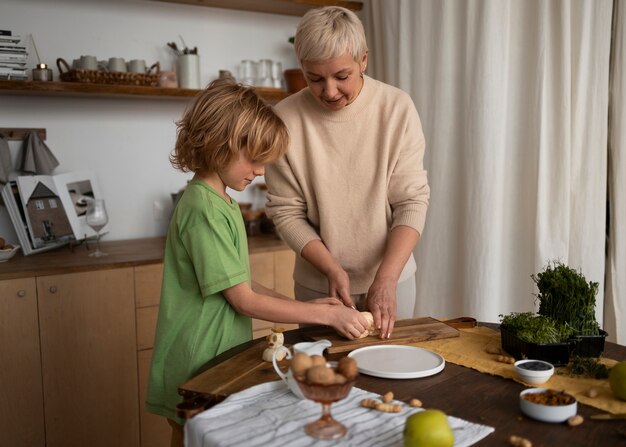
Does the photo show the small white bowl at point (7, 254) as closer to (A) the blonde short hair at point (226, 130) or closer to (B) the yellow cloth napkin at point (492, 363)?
(A) the blonde short hair at point (226, 130)

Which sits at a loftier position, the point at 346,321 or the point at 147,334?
the point at 346,321

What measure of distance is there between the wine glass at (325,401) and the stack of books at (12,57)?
93.1 inches

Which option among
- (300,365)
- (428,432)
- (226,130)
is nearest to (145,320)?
(226,130)

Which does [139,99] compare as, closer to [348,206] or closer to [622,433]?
[348,206]

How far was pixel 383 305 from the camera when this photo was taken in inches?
69.6

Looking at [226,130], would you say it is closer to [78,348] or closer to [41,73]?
[78,348]

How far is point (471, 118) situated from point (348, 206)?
106cm

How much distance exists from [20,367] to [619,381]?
2.20 m

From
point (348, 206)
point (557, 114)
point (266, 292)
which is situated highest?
point (557, 114)

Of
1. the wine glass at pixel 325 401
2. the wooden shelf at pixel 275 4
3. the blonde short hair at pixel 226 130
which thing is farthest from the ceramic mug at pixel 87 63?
the wine glass at pixel 325 401

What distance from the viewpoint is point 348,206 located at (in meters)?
2.06

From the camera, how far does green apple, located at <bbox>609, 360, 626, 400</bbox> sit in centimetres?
122

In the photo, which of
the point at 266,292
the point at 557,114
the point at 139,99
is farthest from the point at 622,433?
the point at 139,99

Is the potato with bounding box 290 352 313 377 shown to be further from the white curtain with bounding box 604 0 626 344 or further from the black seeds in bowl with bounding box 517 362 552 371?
the white curtain with bounding box 604 0 626 344
